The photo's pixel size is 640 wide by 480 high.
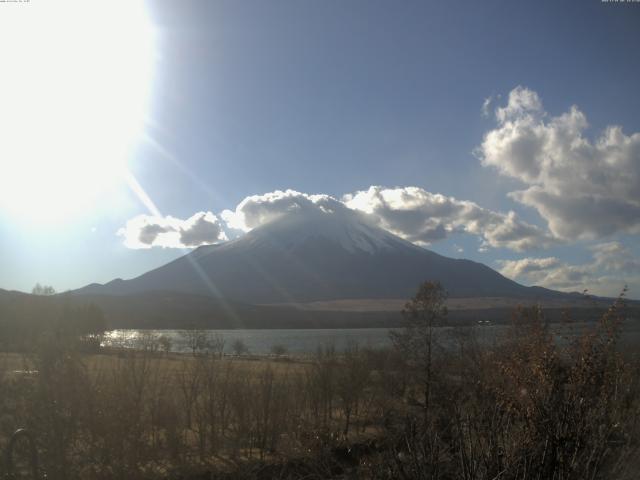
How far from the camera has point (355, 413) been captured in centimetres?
2336

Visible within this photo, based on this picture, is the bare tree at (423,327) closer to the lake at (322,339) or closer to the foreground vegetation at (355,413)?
the foreground vegetation at (355,413)

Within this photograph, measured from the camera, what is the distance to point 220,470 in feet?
52.3

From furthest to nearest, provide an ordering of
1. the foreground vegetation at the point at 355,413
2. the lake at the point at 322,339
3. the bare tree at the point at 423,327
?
the bare tree at the point at 423,327 < the lake at the point at 322,339 < the foreground vegetation at the point at 355,413

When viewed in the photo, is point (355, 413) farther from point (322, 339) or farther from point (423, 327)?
point (322, 339)

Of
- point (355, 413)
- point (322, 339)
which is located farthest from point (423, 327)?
point (322, 339)

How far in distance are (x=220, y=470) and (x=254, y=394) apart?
3.41 m

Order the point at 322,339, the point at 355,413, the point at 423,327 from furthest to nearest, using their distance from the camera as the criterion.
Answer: the point at 322,339 < the point at 423,327 < the point at 355,413

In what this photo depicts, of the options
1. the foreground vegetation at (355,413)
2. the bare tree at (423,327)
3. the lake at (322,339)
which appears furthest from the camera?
the bare tree at (423,327)

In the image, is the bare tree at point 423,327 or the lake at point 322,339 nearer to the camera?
the lake at point 322,339

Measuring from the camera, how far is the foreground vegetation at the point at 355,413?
6.63 meters

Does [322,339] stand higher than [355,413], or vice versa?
[355,413]

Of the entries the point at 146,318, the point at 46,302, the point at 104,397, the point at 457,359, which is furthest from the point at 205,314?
the point at 104,397

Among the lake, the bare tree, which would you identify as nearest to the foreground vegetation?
the bare tree

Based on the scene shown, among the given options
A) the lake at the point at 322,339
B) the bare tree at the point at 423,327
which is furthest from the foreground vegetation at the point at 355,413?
the lake at the point at 322,339
